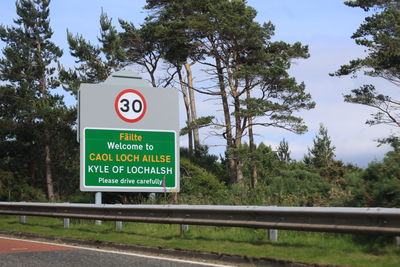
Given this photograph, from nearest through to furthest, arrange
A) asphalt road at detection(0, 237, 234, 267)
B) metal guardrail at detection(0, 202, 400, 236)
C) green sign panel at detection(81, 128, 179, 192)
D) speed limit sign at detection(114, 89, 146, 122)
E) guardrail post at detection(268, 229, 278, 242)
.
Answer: metal guardrail at detection(0, 202, 400, 236) → asphalt road at detection(0, 237, 234, 267) → guardrail post at detection(268, 229, 278, 242) → green sign panel at detection(81, 128, 179, 192) → speed limit sign at detection(114, 89, 146, 122)

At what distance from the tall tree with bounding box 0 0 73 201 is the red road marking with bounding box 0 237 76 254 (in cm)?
3488

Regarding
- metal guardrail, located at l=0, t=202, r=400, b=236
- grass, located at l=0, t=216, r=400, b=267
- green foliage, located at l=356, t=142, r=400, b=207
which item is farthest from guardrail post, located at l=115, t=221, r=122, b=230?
green foliage, located at l=356, t=142, r=400, b=207

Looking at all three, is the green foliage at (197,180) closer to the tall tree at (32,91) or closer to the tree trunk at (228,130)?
the tree trunk at (228,130)

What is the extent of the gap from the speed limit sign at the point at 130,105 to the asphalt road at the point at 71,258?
7568 millimetres

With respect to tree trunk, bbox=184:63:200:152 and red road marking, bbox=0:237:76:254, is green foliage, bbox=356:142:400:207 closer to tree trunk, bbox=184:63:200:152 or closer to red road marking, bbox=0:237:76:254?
red road marking, bbox=0:237:76:254

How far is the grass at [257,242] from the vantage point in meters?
8.76

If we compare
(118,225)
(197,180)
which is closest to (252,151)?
(197,180)

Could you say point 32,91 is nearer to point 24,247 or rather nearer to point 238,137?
point 238,137

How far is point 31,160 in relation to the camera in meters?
54.0

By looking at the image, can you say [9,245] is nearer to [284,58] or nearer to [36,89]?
[284,58]

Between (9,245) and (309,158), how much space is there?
35538 mm

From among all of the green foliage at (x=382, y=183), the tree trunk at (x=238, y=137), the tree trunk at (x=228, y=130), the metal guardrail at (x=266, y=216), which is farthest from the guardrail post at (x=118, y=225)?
the tree trunk at (x=238, y=137)

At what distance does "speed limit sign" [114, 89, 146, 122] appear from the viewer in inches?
766

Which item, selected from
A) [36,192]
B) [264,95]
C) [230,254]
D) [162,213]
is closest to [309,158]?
[264,95]
